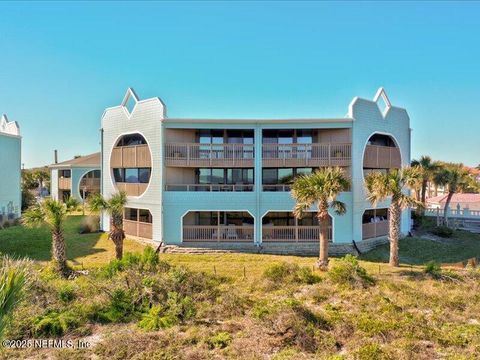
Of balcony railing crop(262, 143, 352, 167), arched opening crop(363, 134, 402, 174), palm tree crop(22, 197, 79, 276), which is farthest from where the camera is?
arched opening crop(363, 134, 402, 174)

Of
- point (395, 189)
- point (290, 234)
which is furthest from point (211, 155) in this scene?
point (395, 189)

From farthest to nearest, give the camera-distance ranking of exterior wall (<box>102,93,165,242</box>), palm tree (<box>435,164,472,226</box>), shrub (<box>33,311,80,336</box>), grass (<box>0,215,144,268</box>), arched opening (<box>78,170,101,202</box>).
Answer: arched opening (<box>78,170,101,202</box>) < palm tree (<box>435,164,472,226</box>) < exterior wall (<box>102,93,165,242</box>) < grass (<box>0,215,144,268</box>) < shrub (<box>33,311,80,336</box>)

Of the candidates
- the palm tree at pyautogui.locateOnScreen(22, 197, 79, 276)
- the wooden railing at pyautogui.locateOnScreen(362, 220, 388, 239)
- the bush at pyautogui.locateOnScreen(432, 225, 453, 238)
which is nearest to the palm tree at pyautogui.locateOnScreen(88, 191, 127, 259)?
the palm tree at pyautogui.locateOnScreen(22, 197, 79, 276)

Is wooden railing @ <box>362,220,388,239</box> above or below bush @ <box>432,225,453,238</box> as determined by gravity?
above

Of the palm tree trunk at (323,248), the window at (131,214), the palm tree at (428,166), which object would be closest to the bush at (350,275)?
the palm tree trunk at (323,248)

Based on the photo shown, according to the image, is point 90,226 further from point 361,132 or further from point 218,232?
point 361,132

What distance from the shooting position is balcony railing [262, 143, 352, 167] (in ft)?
71.9

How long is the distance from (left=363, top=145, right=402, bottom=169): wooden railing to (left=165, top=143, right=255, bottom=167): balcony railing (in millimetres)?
8461

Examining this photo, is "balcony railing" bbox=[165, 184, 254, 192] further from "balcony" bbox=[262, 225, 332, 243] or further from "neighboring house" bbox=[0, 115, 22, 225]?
"neighboring house" bbox=[0, 115, 22, 225]

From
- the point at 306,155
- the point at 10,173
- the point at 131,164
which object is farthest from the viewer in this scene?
the point at 10,173

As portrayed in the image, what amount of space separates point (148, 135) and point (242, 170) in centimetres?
719

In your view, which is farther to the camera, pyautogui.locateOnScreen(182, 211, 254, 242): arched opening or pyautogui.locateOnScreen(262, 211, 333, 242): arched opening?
pyautogui.locateOnScreen(182, 211, 254, 242): arched opening

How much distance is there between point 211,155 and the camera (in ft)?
72.6

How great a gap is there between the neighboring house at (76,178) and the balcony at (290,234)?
2805 centimetres
